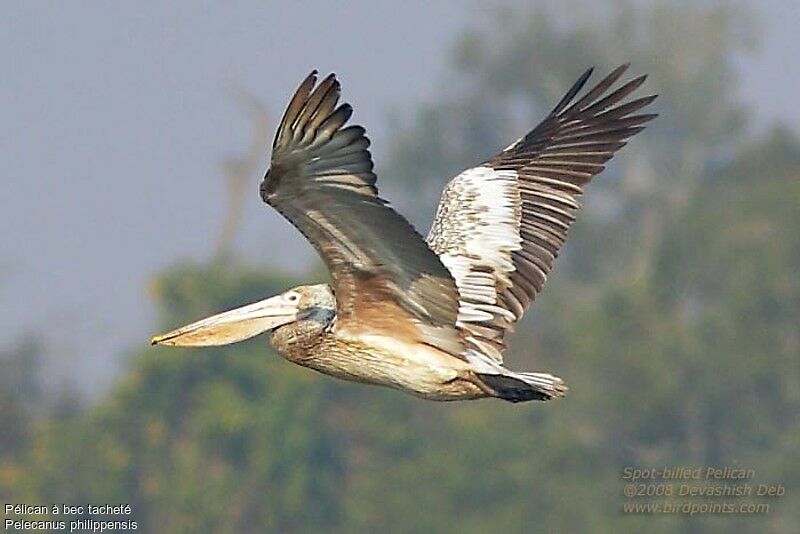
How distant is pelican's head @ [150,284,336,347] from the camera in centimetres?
923

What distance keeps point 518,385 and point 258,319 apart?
1055 millimetres

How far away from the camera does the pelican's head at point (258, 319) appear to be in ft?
30.3

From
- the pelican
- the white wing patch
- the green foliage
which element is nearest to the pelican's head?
→ the pelican

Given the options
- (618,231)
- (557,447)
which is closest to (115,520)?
(557,447)

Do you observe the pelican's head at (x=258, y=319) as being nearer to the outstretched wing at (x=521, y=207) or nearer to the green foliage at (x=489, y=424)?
the outstretched wing at (x=521, y=207)

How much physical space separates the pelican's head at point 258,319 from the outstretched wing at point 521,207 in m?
0.58

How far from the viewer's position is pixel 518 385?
8945 mm

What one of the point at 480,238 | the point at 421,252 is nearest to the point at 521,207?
the point at 480,238

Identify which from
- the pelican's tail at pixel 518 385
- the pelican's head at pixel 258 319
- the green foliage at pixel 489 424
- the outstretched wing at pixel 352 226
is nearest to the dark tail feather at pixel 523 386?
the pelican's tail at pixel 518 385

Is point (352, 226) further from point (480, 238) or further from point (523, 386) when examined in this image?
point (480, 238)

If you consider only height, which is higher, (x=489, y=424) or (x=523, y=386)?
(x=489, y=424)

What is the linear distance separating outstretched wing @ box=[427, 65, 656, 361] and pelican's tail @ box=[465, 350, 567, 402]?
0.33 m

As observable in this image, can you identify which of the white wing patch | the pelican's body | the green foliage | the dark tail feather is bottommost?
the dark tail feather

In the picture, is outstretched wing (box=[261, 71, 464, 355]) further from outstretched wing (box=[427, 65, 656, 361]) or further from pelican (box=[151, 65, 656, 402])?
outstretched wing (box=[427, 65, 656, 361])
